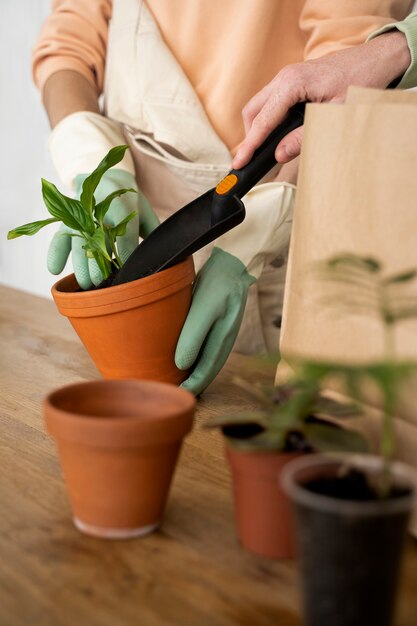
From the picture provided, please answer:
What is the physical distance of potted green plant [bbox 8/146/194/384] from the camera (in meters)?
0.76

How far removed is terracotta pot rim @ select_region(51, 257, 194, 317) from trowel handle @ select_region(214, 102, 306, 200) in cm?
9

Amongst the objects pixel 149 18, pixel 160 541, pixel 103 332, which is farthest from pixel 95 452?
pixel 149 18

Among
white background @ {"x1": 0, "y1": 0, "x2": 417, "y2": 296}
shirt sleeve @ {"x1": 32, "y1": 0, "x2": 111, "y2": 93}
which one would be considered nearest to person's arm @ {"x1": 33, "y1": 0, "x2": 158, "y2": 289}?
shirt sleeve @ {"x1": 32, "y1": 0, "x2": 111, "y2": 93}

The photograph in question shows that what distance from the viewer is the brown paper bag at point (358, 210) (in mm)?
532

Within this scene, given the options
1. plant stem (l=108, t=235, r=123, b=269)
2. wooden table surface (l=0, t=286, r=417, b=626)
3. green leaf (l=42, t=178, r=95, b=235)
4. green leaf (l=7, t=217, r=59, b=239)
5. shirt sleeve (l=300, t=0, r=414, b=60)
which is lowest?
wooden table surface (l=0, t=286, r=417, b=626)

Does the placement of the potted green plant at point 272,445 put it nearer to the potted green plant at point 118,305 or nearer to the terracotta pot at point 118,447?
the terracotta pot at point 118,447

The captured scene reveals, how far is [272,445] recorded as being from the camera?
467mm

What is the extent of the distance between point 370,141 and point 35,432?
16.0 inches

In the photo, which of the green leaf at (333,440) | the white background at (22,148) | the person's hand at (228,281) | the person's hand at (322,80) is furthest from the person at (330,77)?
the white background at (22,148)

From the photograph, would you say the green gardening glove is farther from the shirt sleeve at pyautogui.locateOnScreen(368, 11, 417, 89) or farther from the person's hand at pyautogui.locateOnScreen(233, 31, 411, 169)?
the shirt sleeve at pyautogui.locateOnScreen(368, 11, 417, 89)

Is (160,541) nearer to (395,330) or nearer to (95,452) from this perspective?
(95,452)

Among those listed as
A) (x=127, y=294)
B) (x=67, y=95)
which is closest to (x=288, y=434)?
(x=127, y=294)

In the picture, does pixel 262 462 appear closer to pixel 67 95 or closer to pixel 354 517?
pixel 354 517

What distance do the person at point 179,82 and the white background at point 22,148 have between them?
0.71 meters
